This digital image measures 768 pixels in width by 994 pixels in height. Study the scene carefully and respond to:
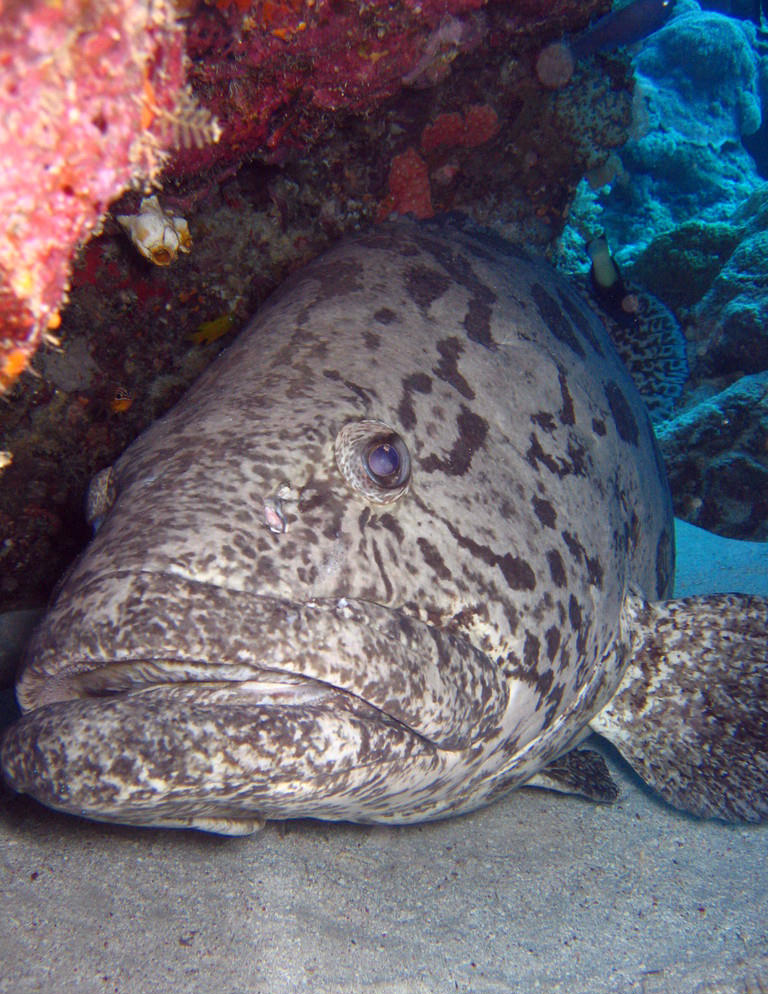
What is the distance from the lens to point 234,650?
1.98 meters

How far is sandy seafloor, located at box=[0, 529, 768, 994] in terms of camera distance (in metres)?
2.37

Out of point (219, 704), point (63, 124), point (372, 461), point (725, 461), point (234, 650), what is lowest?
point (219, 704)

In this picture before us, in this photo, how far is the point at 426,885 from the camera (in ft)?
9.89

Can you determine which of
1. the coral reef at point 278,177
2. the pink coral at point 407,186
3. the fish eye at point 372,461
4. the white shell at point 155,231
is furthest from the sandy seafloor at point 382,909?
the pink coral at point 407,186

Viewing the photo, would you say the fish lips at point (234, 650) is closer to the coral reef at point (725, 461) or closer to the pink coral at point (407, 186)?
the pink coral at point (407, 186)

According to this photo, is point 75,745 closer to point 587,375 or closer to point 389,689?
point 389,689

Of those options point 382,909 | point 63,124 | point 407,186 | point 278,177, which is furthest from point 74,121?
point 407,186

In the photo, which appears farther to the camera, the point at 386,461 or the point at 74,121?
the point at 386,461

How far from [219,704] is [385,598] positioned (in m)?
0.69

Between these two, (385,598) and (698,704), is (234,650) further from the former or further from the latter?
(698,704)

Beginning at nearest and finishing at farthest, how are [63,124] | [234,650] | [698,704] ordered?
1. [63,124]
2. [234,650]
3. [698,704]

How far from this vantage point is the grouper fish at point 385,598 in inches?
77.8

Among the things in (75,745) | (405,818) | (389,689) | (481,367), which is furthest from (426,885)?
(481,367)


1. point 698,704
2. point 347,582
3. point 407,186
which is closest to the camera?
point 347,582
